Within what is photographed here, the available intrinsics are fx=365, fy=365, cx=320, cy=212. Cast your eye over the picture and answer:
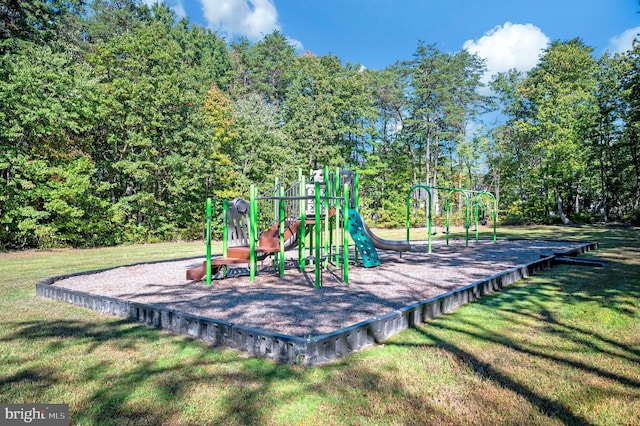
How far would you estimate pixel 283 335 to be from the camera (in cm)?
336

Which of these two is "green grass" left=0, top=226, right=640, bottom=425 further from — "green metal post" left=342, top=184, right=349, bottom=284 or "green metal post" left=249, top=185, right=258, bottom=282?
"green metal post" left=249, top=185, right=258, bottom=282

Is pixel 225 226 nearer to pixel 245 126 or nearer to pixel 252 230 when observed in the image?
pixel 252 230

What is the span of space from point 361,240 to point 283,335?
5553 millimetres

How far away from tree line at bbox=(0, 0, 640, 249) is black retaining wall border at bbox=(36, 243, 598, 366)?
12.5m

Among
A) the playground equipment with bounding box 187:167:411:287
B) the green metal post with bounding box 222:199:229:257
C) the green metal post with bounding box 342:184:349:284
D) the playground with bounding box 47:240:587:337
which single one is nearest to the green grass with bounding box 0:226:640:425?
the playground with bounding box 47:240:587:337

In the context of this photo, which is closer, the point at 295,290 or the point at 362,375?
the point at 362,375

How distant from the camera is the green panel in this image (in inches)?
332

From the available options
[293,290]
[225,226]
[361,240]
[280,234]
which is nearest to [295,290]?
[293,290]

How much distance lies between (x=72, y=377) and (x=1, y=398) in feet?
1.44

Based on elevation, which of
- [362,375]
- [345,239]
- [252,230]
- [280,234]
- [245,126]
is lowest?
[362,375]

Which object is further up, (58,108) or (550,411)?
(58,108)

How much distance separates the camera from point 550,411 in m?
2.43

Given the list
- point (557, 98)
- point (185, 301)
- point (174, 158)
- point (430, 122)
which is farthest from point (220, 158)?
point (557, 98)

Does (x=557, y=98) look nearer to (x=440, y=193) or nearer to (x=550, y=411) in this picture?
(x=440, y=193)
